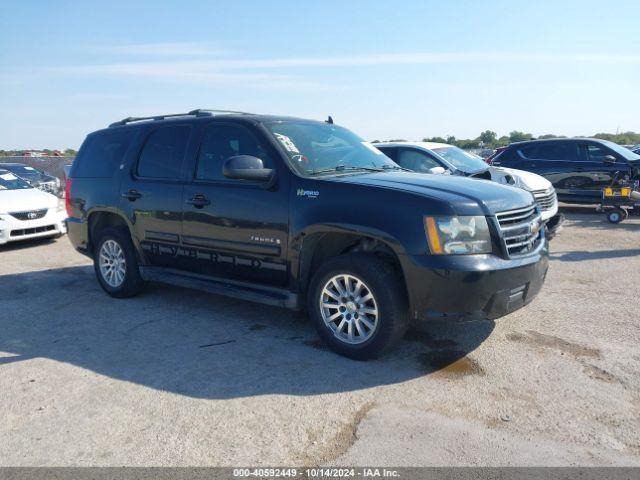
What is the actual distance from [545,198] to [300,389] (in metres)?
7.57

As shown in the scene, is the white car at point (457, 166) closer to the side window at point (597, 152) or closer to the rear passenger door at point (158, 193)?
the side window at point (597, 152)

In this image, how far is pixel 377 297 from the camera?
428cm

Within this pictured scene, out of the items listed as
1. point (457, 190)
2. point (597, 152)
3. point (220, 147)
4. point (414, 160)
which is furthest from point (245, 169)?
point (597, 152)

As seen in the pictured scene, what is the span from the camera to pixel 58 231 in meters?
10.7

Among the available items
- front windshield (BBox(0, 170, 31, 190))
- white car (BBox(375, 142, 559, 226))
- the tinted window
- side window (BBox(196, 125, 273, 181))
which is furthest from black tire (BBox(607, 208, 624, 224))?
front windshield (BBox(0, 170, 31, 190))

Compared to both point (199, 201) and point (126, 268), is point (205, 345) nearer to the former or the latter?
point (199, 201)

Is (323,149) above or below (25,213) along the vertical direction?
A: above

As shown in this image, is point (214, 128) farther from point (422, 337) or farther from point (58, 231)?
point (58, 231)

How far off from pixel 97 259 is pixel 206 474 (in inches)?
172

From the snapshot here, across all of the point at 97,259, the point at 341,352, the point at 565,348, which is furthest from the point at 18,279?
the point at 565,348

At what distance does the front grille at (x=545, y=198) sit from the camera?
990 cm

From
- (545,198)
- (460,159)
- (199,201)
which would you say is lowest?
(545,198)

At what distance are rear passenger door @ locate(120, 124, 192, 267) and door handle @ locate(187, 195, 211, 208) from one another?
7.8 inches

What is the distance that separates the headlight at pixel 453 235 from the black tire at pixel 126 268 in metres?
3.63
